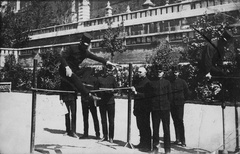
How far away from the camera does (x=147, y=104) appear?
2.62 metres

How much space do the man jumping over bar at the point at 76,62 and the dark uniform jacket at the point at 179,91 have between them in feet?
2.38

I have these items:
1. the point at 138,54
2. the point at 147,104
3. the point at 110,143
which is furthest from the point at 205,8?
the point at 110,143

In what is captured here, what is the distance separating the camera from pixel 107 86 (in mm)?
2756

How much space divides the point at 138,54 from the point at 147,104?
0.82m

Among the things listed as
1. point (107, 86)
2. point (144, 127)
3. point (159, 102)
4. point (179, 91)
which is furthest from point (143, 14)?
point (144, 127)

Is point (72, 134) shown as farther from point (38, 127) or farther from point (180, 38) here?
point (180, 38)

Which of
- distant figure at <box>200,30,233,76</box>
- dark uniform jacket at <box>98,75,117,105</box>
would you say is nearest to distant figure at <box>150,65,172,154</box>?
distant figure at <box>200,30,233,76</box>

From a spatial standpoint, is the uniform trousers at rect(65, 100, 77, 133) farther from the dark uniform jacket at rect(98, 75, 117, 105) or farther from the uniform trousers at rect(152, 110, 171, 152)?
the uniform trousers at rect(152, 110, 171, 152)

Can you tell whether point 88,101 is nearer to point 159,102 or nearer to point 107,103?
point 107,103

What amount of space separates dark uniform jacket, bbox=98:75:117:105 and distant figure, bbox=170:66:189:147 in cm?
70

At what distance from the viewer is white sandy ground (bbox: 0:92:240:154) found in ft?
7.41

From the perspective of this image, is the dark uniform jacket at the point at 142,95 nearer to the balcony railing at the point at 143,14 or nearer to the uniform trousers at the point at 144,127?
the uniform trousers at the point at 144,127

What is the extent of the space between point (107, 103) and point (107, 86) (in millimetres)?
246

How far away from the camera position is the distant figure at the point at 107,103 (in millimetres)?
2764
